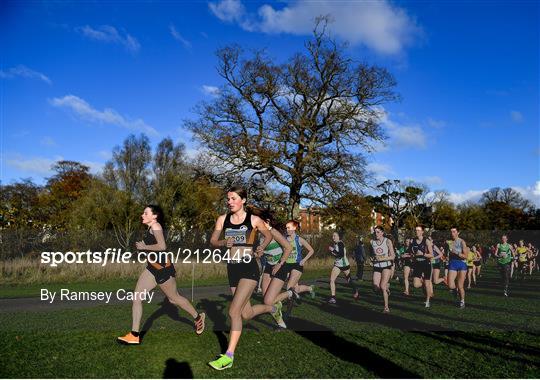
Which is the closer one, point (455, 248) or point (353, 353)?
point (353, 353)

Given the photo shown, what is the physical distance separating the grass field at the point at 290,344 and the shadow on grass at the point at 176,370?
0.01 m

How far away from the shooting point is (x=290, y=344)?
6.77 meters

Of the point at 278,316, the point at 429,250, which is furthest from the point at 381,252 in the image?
the point at 278,316

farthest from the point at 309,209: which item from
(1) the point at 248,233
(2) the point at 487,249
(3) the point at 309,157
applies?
(1) the point at 248,233

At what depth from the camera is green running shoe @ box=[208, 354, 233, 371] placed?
518 cm

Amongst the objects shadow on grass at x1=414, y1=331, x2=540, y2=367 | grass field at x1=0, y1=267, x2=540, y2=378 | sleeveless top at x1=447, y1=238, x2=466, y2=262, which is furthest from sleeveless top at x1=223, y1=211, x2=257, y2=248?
sleeveless top at x1=447, y1=238, x2=466, y2=262

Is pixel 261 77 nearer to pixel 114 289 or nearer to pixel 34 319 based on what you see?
pixel 114 289

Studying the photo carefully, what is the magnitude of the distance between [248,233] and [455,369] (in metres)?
2.99

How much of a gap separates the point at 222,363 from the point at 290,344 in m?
1.80

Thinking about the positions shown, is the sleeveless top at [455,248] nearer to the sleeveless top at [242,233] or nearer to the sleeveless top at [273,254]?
the sleeveless top at [273,254]

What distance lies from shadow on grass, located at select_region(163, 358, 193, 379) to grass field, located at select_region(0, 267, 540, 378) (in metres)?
0.01

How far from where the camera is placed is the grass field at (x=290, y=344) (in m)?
5.27
